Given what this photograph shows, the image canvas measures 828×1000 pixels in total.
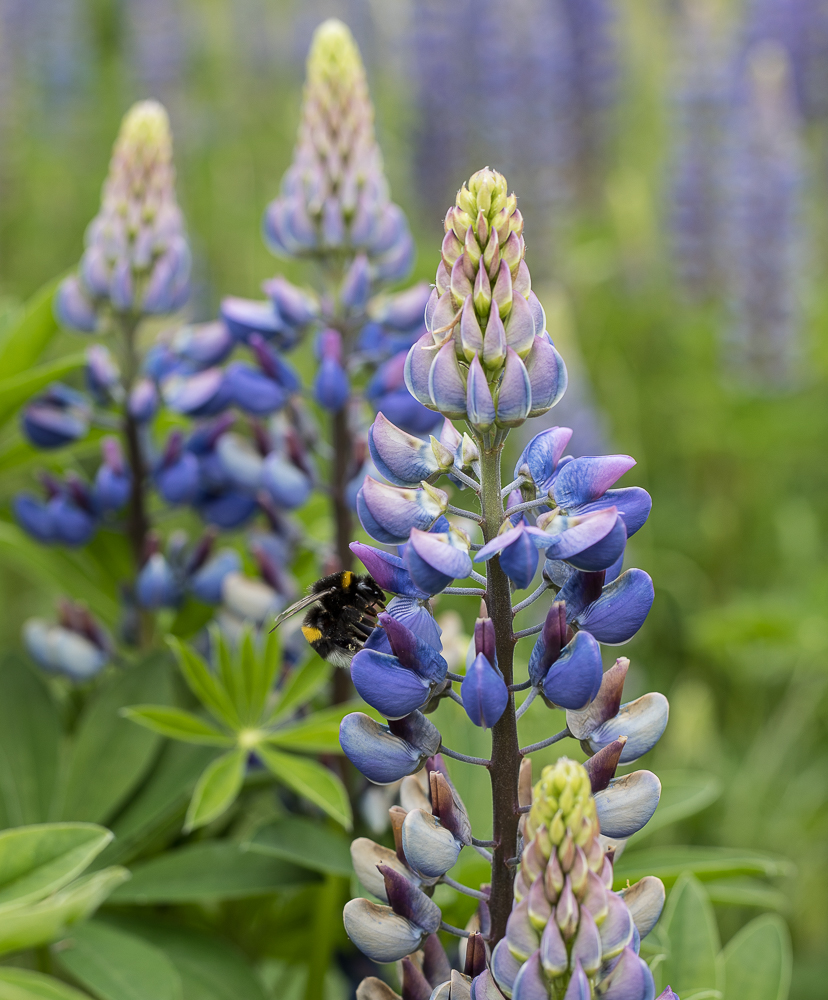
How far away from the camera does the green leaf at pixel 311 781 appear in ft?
4.31

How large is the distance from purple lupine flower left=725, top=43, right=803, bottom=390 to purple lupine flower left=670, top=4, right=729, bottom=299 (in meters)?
0.51

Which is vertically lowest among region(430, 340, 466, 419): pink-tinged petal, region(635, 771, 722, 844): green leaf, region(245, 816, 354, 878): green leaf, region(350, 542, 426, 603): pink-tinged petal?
region(635, 771, 722, 844): green leaf

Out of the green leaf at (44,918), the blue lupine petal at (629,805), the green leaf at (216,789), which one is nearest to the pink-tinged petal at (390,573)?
the blue lupine petal at (629,805)

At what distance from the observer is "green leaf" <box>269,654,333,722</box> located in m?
1.48

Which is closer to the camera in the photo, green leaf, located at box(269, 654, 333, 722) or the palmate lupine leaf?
the palmate lupine leaf

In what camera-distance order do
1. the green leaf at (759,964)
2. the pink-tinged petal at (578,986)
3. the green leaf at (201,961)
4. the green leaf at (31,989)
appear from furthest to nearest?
the green leaf at (201,961)
the green leaf at (759,964)
the green leaf at (31,989)
the pink-tinged petal at (578,986)

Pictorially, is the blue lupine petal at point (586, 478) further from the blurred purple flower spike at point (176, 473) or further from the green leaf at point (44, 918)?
the blurred purple flower spike at point (176, 473)

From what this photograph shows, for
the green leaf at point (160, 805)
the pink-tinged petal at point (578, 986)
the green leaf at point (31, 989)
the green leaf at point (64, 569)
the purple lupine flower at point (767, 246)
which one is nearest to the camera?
the pink-tinged petal at point (578, 986)

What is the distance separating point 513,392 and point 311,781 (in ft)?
2.20

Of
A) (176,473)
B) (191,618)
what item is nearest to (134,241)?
(176,473)

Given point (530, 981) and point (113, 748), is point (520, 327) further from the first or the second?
point (113, 748)

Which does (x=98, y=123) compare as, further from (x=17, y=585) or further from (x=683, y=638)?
(x=683, y=638)

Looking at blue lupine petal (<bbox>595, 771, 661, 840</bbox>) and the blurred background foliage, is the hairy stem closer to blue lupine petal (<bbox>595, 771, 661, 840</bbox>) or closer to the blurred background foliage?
blue lupine petal (<bbox>595, 771, 661, 840</bbox>)

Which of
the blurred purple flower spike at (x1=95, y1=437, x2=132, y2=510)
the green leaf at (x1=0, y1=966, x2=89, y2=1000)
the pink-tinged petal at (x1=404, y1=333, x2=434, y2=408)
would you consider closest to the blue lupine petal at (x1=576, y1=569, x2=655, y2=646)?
the pink-tinged petal at (x1=404, y1=333, x2=434, y2=408)
